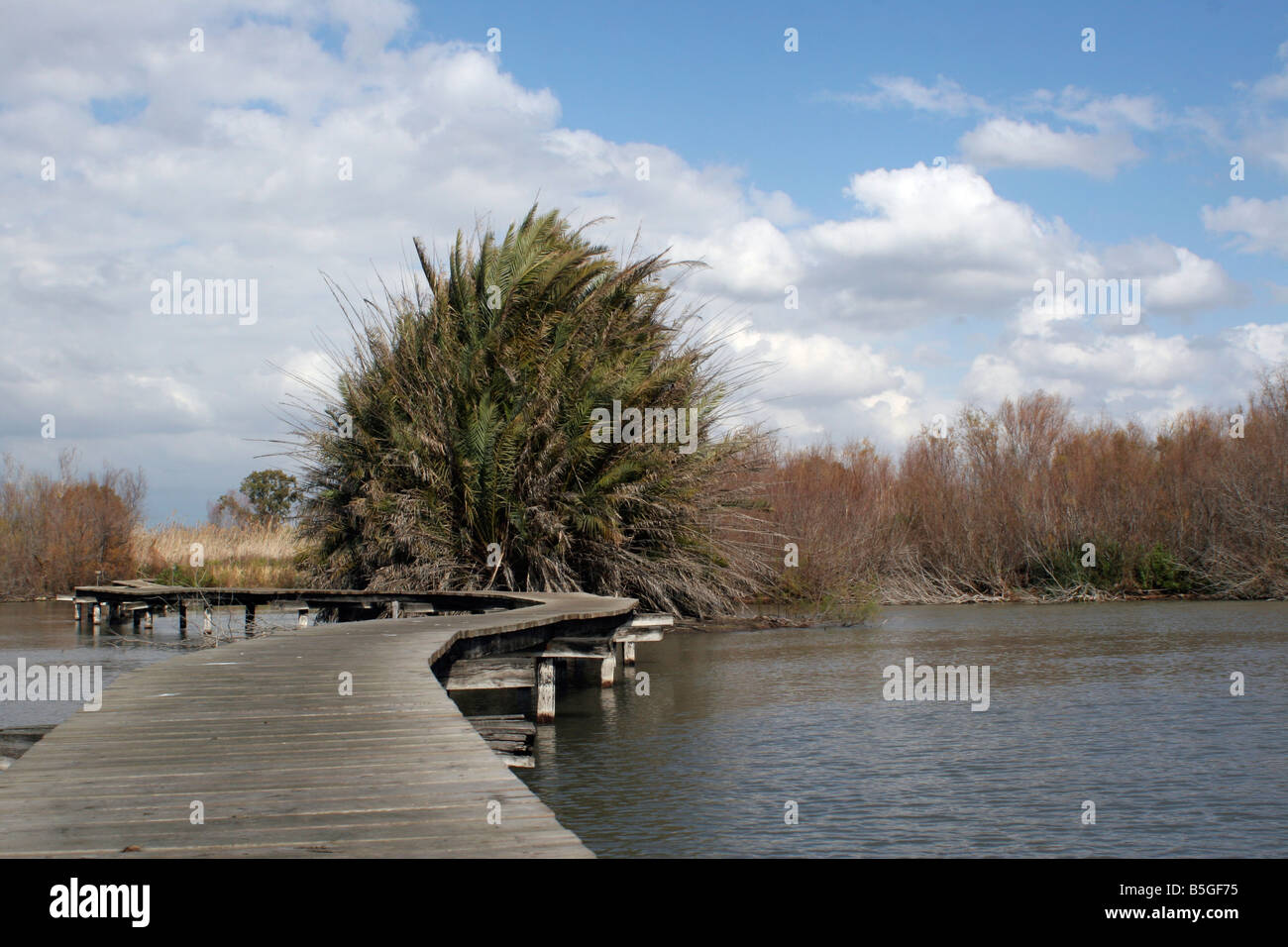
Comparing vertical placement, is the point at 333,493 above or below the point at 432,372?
below

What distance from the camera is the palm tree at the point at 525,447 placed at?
1539 cm

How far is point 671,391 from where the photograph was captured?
55.2 feet

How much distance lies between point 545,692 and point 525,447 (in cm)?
585

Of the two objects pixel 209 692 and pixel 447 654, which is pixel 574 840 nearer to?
pixel 209 692

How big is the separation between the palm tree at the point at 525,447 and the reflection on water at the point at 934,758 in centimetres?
287

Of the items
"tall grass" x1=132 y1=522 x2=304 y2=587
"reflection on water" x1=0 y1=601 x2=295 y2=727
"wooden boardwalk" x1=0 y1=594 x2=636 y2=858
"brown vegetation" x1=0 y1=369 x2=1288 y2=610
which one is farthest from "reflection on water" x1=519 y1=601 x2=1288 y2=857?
"tall grass" x1=132 y1=522 x2=304 y2=587

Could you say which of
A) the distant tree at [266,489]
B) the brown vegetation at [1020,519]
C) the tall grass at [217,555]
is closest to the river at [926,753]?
the brown vegetation at [1020,519]

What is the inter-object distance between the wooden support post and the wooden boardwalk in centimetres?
293

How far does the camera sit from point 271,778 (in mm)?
4352

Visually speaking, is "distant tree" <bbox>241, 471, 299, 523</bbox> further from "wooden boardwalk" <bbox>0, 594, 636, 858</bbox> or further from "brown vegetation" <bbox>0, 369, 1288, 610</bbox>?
"wooden boardwalk" <bbox>0, 594, 636, 858</bbox>

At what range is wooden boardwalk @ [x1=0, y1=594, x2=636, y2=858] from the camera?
343cm

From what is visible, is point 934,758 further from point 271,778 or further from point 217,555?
point 217,555
